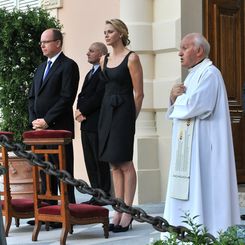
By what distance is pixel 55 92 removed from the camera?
7777mm

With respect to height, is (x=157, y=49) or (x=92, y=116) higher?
(x=157, y=49)

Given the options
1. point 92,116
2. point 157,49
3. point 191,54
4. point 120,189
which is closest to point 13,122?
point 92,116

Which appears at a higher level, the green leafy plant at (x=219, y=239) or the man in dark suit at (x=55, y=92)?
the man in dark suit at (x=55, y=92)

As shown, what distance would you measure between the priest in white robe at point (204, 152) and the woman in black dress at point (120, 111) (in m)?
1.25

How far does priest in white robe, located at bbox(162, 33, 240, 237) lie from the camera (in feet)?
19.5

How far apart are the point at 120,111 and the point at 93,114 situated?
5.32ft

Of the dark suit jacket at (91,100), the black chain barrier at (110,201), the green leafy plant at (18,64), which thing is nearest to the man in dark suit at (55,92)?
the dark suit jacket at (91,100)

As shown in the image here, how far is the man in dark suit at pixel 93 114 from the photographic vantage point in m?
8.81

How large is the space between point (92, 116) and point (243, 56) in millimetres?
2412

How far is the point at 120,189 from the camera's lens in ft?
24.2

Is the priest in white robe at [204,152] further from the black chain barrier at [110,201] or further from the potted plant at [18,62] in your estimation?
the potted plant at [18,62]

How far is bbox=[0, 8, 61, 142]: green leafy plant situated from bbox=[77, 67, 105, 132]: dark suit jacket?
89cm

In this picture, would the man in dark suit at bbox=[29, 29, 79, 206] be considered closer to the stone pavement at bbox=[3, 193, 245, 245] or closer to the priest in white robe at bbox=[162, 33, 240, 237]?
the stone pavement at bbox=[3, 193, 245, 245]

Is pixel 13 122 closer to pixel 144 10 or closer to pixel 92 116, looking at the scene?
pixel 92 116
